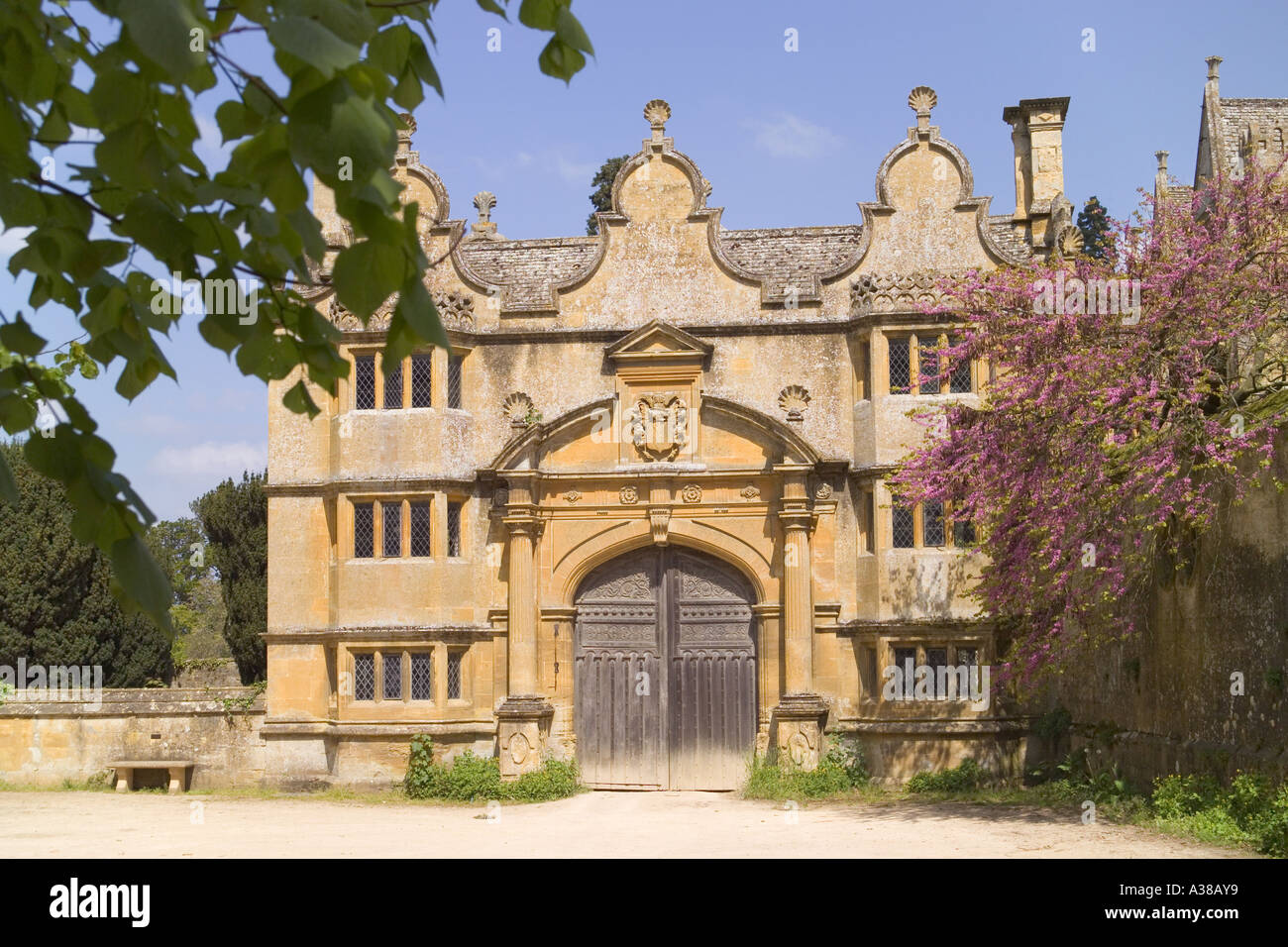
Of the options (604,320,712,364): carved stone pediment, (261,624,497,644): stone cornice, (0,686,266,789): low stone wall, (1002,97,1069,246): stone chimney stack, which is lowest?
(0,686,266,789): low stone wall

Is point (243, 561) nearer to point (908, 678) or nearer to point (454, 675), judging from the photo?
point (454, 675)

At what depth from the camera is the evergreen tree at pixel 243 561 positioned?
84.9 feet

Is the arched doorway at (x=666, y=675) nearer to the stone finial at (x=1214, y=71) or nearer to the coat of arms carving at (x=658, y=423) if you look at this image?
the coat of arms carving at (x=658, y=423)

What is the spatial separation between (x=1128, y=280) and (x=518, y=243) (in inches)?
365

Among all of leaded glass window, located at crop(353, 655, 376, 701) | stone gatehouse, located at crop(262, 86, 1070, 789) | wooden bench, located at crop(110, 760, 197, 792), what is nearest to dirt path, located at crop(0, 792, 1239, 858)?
wooden bench, located at crop(110, 760, 197, 792)

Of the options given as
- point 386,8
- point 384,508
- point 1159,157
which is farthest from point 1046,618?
point 1159,157

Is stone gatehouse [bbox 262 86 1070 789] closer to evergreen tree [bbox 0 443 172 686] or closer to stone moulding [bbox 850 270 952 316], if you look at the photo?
stone moulding [bbox 850 270 952 316]

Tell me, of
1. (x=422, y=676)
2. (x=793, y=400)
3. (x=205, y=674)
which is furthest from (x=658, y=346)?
(x=205, y=674)

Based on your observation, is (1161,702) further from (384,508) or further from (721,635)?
(384,508)

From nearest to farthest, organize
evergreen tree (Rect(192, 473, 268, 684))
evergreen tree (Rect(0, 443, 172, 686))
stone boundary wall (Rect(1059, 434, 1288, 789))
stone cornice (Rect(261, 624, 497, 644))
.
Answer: stone boundary wall (Rect(1059, 434, 1288, 789))
stone cornice (Rect(261, 624, 497, 644))
evergreen tree (Rect(0, 443, 172, 686))
evergreen tree (Rect(192, 473, 268, 684))

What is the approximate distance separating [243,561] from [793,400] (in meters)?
12.4

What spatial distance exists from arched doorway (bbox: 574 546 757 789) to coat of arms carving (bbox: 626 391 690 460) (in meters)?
1.31

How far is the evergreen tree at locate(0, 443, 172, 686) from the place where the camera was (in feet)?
81.0

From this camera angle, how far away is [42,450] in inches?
129
